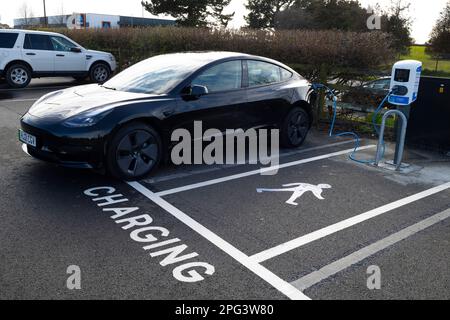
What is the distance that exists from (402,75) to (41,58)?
11.3 metres

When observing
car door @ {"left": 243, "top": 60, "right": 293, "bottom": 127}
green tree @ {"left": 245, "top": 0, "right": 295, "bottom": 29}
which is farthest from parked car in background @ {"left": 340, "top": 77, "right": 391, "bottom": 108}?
green tree @ {"left": 245, "top": 0, "right": 295, "bottom": 29}

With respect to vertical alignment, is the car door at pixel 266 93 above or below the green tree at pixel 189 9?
below

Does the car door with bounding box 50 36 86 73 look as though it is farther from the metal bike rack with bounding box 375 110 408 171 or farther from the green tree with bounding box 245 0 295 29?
the green tree with bounding box 245 0 295 29

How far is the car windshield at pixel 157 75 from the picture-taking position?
558 centimetres

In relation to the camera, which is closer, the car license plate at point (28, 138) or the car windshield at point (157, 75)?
the car license plate at point (28, 138)

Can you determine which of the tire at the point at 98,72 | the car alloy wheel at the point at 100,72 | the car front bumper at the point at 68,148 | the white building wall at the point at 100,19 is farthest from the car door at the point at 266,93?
the white building wall at the point at 100,19

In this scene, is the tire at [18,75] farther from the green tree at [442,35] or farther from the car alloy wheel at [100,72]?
the green tree at [442,35]

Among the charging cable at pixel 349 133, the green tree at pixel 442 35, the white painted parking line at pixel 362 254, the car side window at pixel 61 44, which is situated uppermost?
the green tree at pixel 442 35

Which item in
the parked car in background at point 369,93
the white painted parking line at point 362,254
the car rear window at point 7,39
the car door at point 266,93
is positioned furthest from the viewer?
the car rear window at point 7,39

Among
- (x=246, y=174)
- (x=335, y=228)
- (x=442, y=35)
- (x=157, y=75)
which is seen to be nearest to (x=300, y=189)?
(x=246, y=174)

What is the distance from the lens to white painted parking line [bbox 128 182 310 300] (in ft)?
10.1

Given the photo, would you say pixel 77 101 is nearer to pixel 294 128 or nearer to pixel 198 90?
pixel 198 90

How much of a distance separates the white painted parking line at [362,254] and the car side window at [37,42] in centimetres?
1254

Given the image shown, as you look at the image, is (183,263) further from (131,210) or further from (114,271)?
(131,210)
